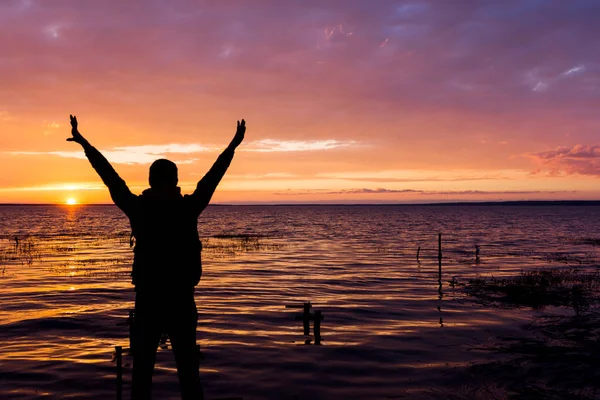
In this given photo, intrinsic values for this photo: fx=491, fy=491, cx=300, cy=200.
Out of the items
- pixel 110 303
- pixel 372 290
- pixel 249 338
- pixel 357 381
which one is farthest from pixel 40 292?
pixel 357 381

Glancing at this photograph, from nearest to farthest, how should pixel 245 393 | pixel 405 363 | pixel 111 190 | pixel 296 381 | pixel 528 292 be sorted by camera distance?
pixel 111 190 → pixel 245 393 → pixel 296 381 → pixel 405 363 → pixel 528 292

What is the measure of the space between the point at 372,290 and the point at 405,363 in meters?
14.0

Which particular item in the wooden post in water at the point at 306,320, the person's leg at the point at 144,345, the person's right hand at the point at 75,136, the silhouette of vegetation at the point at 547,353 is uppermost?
the person's right hand at the point at 75,136

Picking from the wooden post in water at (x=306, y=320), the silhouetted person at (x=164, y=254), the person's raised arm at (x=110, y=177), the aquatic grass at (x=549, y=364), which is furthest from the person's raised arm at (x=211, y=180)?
the wooden post in water at (x=306, y=320)

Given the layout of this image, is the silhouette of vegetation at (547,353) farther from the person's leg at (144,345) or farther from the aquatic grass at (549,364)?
the person's leg at (144,345)

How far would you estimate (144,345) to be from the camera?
224 inches

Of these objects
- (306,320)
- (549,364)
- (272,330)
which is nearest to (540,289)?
(549,364)

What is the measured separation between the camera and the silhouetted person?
5.53m

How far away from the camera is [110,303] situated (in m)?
24.5

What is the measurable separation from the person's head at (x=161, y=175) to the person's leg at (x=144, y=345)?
1.33 metres

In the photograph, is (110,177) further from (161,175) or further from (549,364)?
(549,364)

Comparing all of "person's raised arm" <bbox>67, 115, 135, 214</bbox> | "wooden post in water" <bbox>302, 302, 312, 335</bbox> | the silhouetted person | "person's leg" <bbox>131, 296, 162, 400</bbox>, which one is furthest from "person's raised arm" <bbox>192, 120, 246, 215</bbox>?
"wooden post in water" <bbox>302, 302, 312, 335</bbox>

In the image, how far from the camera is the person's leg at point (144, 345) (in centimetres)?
564

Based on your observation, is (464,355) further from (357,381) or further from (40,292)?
(40,292)
